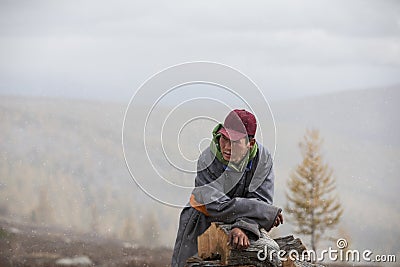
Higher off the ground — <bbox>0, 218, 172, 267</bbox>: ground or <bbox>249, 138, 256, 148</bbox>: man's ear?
<bbox>249, 138, 256, 148</bbox>: man's ear

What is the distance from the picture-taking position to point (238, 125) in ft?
6.29

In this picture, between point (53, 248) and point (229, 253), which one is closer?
point (229, 253)

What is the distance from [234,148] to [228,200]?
6.1 inches

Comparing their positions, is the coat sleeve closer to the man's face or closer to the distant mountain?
the man's face

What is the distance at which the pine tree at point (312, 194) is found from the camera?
3.92 meters

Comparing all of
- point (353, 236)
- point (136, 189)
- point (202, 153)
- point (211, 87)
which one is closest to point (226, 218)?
point (202, 153)

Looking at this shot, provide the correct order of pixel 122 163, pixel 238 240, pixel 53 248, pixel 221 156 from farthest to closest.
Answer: pixel 122 163
pixel 53 248
pixel 221 156
pixel 238 240

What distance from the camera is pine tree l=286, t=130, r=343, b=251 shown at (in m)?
3.92

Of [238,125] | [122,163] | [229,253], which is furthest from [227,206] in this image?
[122,163]

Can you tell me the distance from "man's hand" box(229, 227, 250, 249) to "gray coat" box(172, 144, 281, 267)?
0.10 ft

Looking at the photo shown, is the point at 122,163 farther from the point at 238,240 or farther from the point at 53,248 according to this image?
the point at 238,240

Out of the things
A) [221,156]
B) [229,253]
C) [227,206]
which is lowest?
[229,253]

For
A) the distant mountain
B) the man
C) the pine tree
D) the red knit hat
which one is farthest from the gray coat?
the pine tree

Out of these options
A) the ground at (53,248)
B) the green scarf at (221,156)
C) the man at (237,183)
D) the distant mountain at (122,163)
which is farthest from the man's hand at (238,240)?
the ground at (53,248)
